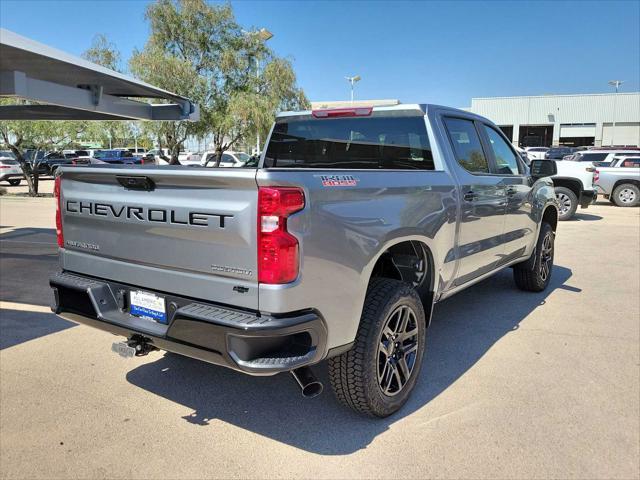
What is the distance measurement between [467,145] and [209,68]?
19.7 metres

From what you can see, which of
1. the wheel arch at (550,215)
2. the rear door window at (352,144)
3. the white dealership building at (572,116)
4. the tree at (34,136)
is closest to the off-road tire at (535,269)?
the wheel arch at (550,215)

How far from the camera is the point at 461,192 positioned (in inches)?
157

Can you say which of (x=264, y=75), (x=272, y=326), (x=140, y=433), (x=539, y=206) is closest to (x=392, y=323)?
(x=272, y=326)

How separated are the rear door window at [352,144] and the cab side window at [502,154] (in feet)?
3.73

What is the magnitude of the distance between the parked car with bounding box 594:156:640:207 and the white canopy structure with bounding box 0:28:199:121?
1678cm

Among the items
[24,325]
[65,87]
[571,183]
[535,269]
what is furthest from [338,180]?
[571,183]

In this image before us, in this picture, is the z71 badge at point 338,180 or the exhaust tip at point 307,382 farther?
the exhaust tip at point 307,382

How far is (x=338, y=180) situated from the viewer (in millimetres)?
2727

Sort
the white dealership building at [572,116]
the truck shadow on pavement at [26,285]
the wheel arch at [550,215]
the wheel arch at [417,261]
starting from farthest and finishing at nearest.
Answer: the white dealership building at [572,116] < the wheel arch at [550,215] < the truck shadow on pavement at [26,285] < the wheel arch at [417,261]

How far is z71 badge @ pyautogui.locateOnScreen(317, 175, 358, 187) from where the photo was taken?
2.63m

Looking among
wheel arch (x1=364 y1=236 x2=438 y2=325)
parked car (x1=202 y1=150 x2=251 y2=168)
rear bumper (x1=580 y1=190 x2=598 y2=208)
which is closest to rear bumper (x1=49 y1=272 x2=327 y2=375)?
wheel arch (x1=364 y1=236 x2=438 y2=325)

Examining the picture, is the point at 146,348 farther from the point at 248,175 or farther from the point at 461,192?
the point at 461,192

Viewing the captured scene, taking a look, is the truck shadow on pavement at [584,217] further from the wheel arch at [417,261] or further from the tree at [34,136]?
the tree at [34,136]

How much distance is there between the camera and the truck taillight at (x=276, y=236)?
7.93 feet
